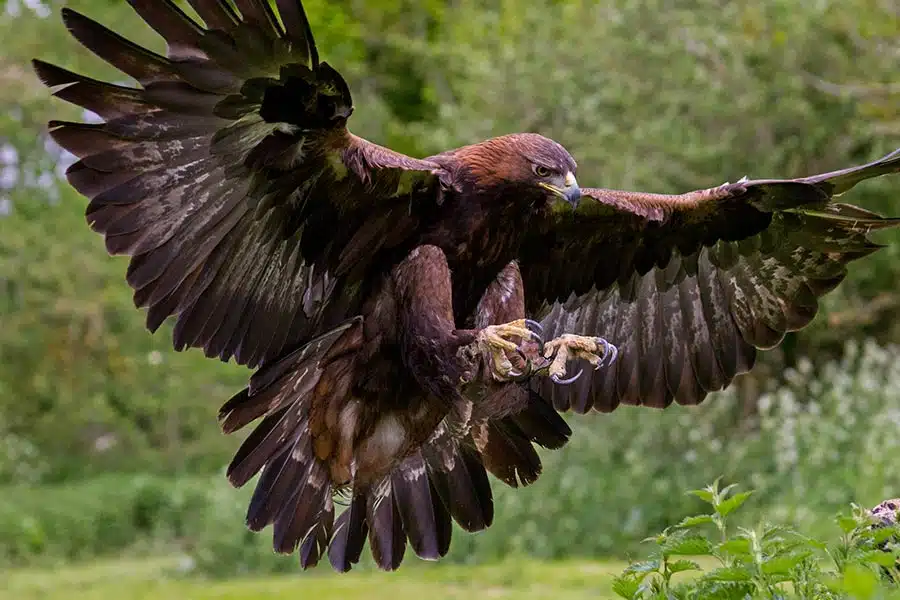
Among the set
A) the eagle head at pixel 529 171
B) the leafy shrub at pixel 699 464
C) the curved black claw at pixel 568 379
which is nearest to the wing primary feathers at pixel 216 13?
the eagle head at pixel 529 171

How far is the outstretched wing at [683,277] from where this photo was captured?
15.1ft

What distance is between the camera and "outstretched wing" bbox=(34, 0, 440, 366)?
3.55 metres

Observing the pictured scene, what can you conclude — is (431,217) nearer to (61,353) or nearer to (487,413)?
(487,413)

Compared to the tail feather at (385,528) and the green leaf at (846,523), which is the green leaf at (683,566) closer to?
the green leaf at (846,523)

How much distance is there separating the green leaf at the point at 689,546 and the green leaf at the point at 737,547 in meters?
0.06

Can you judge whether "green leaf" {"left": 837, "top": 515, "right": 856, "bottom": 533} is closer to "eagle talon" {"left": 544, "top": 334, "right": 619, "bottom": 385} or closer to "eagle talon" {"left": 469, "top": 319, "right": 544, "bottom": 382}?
"eagle talon" {"left": 544, "top": 334, "right": 619, "bottom": 385}

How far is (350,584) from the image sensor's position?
362 inches

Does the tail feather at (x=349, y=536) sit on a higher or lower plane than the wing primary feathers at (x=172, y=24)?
lower

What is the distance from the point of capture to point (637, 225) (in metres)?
4.65

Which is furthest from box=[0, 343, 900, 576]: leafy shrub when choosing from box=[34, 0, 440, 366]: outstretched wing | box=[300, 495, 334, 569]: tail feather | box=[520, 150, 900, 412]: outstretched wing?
box=[34, 0, 440, 366]: outstretched wing

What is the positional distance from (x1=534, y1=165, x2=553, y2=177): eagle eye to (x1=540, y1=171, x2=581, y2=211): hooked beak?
0.11 feet

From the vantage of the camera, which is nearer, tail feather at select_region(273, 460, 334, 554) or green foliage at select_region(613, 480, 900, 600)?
green foliage at select_region(613, 480, 900, 600)

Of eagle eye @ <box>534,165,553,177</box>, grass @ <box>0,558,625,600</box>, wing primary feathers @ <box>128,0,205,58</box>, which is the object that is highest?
wing primary feathers @ <box>128,0,205,58</box>

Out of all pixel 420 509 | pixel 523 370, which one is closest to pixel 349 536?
pixel 420 509
